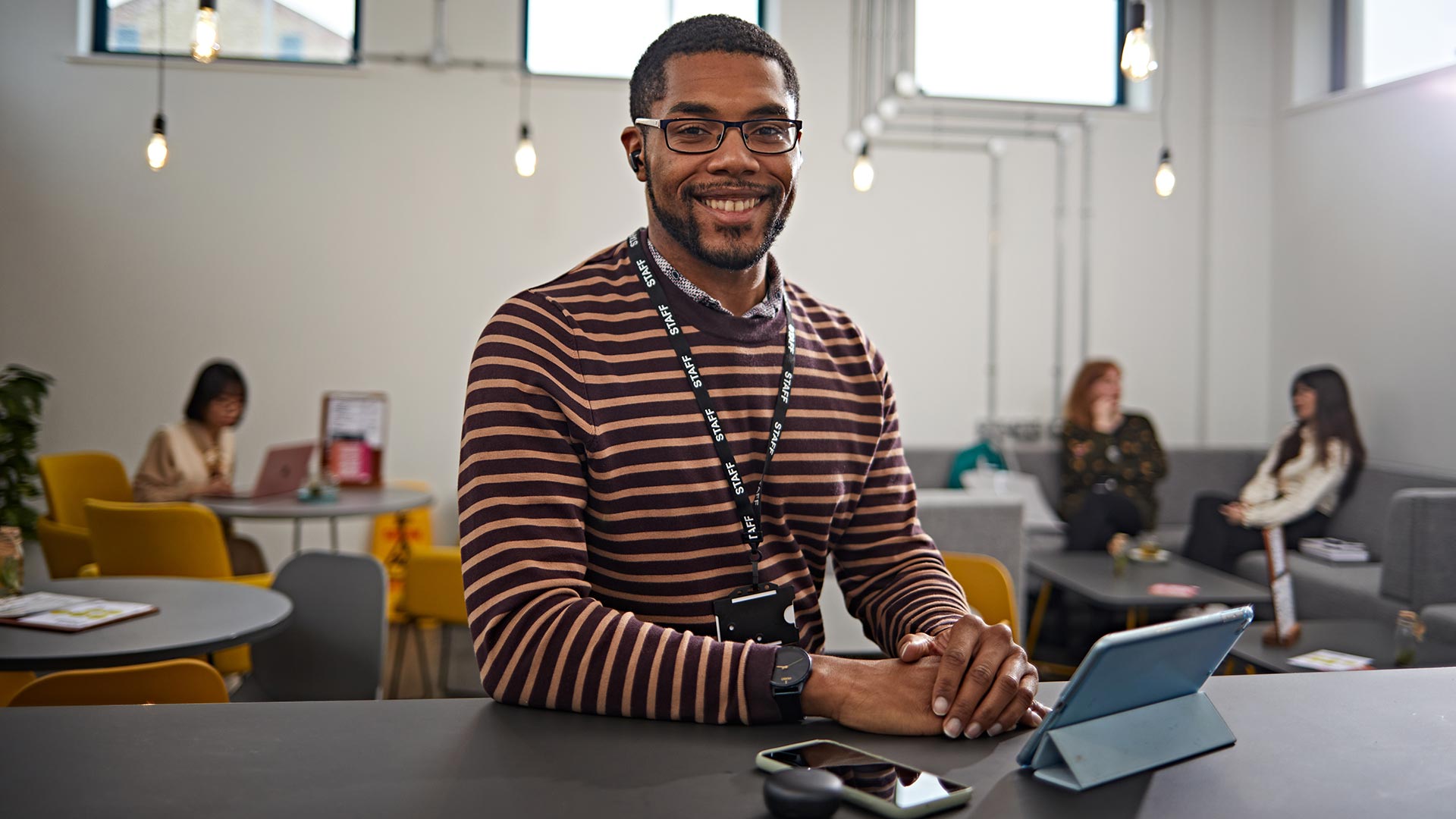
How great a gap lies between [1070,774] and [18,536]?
8.99 feet

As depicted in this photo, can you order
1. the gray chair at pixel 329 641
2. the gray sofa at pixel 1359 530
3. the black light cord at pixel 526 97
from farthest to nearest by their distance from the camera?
the black light cord at pixel 526 97 → the gray sofa at pixel 1359 530 → the gray chair at pixel 329 641

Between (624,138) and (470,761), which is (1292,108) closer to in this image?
(624,138)

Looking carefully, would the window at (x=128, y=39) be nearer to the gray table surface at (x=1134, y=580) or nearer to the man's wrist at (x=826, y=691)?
the gray table surface at (x=1134, y=580)

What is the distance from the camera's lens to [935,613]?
142cm

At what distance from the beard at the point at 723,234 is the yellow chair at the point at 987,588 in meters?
1.50

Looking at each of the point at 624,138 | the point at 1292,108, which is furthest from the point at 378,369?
the point at 1292,108

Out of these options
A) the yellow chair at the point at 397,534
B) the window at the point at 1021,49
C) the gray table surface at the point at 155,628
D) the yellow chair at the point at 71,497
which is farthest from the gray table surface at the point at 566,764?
the window at the point at 1021,49

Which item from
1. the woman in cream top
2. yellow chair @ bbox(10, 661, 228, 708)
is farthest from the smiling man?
the woman in cream top

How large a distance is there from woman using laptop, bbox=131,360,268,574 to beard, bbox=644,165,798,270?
12.4ft

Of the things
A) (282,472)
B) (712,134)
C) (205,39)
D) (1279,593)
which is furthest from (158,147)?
(1279,593)

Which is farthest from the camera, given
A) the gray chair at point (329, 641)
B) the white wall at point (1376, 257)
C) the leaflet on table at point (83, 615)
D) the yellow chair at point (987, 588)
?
the white wall at point (1376, 257)

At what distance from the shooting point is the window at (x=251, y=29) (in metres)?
6.15

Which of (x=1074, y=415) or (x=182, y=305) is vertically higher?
(x=182, y=305)

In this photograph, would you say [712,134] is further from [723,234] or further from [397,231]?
[397,231]
